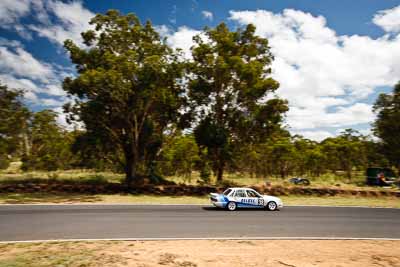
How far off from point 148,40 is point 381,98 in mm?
28448

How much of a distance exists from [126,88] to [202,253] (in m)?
18.2

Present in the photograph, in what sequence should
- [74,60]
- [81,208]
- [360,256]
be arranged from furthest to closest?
[74,60] < [81,208] < [360,256]

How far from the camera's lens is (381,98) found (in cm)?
3659

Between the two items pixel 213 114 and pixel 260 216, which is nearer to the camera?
pixel 260 216

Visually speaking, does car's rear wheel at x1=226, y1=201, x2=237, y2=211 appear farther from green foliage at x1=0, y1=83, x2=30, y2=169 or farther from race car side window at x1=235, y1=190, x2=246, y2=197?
green foliage at x1=0, y1=83, x2=30, y2=169

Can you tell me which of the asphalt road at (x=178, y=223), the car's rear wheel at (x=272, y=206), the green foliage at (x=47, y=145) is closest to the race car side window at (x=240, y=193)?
the asphalt road at (x=178, y=223)

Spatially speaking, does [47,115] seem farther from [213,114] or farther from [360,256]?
[360,256]

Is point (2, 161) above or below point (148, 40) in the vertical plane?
below

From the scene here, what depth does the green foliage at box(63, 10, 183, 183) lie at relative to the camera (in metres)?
24.4

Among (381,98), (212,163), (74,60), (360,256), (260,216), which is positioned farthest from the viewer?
(381,98)

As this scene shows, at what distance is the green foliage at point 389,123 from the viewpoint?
34.9 metres

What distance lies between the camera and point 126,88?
24641 millimetres

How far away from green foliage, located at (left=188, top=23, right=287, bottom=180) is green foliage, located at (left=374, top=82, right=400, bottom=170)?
51.6 feet

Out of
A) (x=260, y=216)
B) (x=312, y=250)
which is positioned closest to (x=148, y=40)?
(x=260, y=216)
